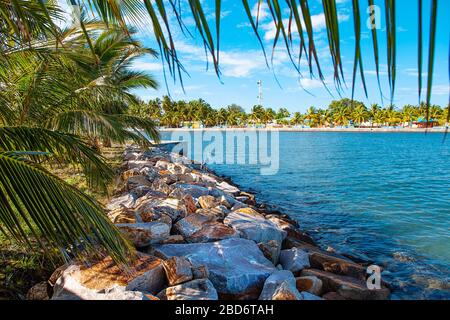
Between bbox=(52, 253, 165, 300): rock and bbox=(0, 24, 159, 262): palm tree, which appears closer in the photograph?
bbox=(0, 24, 159, 262): palm tree

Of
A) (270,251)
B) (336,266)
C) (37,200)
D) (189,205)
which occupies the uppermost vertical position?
(37,200)

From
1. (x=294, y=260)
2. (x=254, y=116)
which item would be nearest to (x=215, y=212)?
(x=294, y=260)

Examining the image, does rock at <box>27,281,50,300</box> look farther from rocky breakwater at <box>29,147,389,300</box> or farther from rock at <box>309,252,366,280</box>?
rock at <box>309,252,366,280</box>

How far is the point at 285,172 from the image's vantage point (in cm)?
1936

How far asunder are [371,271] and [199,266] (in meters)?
3.38

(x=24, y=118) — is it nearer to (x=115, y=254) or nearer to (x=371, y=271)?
(x=115, y=254)

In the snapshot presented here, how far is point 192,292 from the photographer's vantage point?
290cm

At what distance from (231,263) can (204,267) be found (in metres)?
0.51

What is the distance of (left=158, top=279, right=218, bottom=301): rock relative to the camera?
9.32 ft

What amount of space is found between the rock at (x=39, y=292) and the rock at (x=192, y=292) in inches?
45.6

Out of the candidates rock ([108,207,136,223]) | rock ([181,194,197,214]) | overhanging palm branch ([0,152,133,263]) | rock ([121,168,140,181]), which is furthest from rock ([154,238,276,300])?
rock ([121,168,140,181])

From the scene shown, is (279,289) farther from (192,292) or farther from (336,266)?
(336,266)
